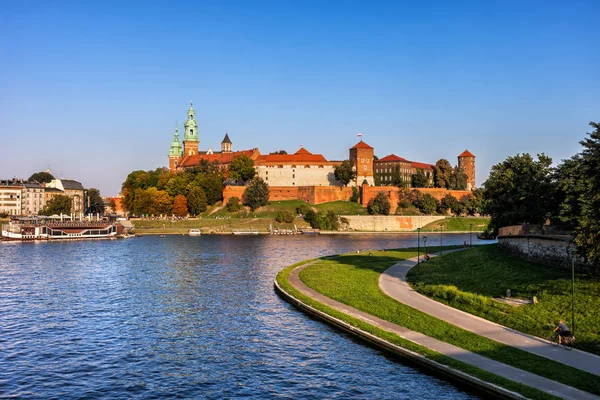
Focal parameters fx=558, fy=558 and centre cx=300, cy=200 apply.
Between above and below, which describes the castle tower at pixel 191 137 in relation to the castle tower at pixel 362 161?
above

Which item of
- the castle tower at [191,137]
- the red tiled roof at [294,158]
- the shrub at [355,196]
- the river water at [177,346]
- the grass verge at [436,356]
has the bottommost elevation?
the river water at [177,346]

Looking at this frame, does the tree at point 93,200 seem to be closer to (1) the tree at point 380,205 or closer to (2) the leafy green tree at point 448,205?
(1) the tree at point 380,205

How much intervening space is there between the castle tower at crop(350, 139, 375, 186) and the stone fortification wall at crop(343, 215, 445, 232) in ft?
72.3

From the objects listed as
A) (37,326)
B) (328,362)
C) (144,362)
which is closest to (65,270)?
(37,326)

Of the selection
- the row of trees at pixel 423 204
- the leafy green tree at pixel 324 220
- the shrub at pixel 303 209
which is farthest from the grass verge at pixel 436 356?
the row of trees at pixel 423 204

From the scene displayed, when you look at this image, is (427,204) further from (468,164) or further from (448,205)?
(468,164)

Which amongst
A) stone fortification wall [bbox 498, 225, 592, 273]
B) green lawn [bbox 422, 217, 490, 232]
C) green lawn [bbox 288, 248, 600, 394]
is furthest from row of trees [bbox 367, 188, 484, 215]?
stone fortification wall [bbox 498, 225, 592, 273]

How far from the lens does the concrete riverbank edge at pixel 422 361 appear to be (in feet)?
65.3

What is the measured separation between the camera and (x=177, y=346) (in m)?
28.5

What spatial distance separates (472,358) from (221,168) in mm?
141863

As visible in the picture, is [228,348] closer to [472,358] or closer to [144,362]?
[144,362]

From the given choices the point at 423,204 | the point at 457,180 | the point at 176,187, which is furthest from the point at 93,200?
the point at 457,180

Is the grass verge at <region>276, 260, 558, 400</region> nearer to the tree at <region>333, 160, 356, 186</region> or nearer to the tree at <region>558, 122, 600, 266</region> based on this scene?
the tree at <region>558, 122, 600, 266</region>

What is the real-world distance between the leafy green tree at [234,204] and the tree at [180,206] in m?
10.8
